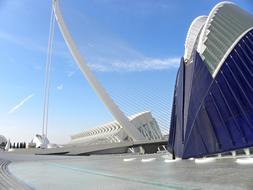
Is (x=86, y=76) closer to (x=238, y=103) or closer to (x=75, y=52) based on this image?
(x=75, y=52)

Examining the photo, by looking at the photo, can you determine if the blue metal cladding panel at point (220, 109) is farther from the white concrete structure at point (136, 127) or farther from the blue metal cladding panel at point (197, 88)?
the white concrete structure at point (136, 127)

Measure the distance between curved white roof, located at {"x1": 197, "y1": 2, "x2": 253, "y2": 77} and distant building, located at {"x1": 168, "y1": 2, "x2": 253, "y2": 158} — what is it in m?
0.07

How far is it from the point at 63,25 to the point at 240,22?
69.9 feet

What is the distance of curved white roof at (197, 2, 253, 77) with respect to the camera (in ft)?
75.1

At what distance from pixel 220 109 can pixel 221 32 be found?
34.5 ft

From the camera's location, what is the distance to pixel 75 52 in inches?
1620

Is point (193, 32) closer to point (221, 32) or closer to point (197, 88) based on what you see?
point (221, 32)

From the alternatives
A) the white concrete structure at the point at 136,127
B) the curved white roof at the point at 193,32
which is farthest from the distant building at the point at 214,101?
the white concrete structure at the point at 136,127

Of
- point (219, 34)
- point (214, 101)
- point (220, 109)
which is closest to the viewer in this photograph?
point (220, 109)

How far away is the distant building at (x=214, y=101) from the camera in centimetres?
1752

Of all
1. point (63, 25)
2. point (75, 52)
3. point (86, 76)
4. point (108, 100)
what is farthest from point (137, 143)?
point (63, 25)

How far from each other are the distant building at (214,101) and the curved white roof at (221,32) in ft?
0.23

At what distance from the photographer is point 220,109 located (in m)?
18.6

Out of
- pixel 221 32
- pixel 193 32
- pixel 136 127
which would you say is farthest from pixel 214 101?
pixel 136 127
